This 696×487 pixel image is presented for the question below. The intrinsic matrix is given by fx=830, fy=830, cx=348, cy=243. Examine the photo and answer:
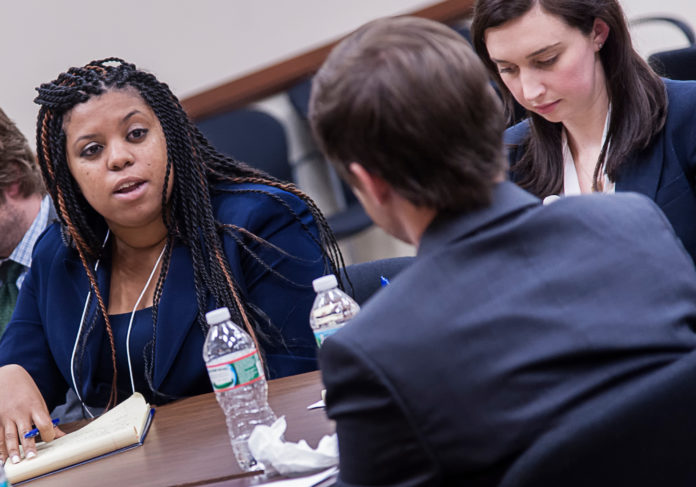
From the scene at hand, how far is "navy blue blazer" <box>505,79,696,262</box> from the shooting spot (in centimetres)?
195

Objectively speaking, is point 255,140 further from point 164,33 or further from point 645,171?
point 645,171

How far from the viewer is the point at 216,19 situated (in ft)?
15.0

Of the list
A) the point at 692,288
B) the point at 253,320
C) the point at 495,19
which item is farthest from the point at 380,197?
the point at 495,19

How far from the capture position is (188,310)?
2.00 m

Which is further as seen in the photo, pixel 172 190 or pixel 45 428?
pixel 172 190

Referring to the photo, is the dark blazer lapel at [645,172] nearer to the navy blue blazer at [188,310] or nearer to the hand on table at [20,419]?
the navy blue blazer at [188,310]

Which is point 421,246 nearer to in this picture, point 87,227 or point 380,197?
point 380,197

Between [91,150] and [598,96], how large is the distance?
1311 mm

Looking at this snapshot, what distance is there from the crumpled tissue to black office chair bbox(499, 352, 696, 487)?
1.39 ft

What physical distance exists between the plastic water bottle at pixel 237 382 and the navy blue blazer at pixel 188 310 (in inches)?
11.0

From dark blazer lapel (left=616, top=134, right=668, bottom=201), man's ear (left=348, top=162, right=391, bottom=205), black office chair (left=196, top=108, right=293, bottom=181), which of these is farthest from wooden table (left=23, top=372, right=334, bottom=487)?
black office chair (left=196, top=108, right=293, bottom=181)

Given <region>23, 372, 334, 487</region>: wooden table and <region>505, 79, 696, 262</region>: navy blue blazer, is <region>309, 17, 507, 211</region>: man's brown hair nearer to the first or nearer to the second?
<region>23, 372, 334, 487</region>: wooden table

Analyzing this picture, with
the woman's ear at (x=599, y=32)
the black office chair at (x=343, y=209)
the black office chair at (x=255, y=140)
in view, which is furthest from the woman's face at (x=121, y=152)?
the black office chair at (x=255, y=140)

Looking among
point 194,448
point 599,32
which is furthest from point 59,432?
point 599,32
